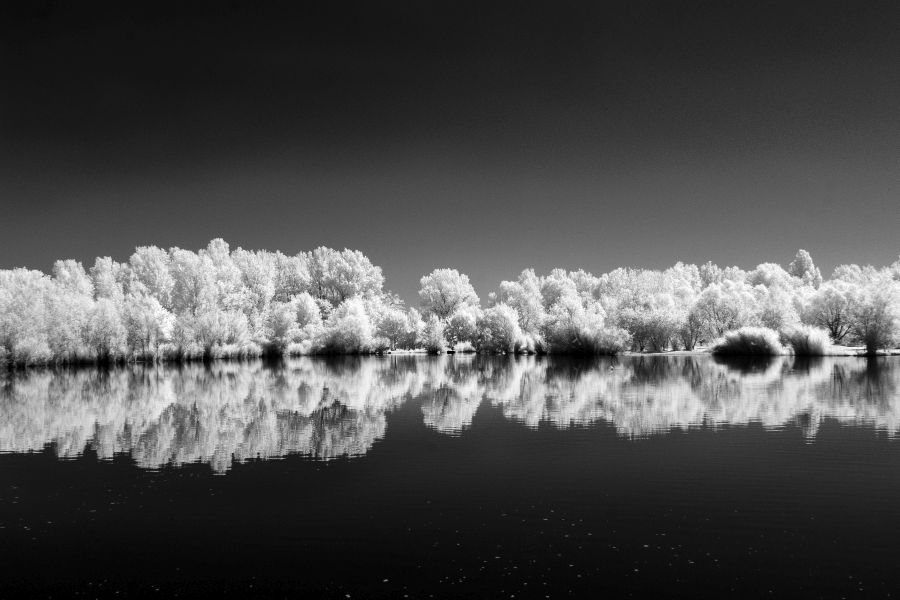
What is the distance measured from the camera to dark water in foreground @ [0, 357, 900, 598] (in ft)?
23.8

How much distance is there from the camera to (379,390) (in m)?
27.2

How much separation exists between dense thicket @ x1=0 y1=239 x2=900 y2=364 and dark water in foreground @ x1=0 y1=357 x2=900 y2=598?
2680 cm

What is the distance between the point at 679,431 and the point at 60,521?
1213 centimetres

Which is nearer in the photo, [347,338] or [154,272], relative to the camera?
[347,338]

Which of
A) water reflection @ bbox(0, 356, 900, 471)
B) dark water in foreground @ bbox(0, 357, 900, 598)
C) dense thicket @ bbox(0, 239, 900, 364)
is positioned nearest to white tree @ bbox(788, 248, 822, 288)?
dense thicket @ bbox(0, 239, 900, 364)

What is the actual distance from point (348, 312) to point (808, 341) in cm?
3987

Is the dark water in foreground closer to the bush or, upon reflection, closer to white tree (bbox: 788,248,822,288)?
the bush

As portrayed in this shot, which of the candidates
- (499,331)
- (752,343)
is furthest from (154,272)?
(752,343)

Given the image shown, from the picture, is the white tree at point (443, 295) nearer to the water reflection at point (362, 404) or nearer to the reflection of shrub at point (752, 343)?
the reflection of shrub at point (752, 343)

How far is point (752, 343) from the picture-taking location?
4481 centimetres

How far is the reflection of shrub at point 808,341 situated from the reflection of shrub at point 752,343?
104 cm

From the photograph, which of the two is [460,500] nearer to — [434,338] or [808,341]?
[808,341]

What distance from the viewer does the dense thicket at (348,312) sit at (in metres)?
44.1

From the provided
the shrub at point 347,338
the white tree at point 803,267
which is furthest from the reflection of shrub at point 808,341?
the white tree at point 803,267
